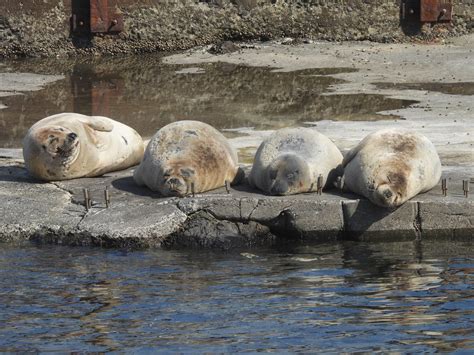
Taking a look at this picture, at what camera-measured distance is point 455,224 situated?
10672 millimetres

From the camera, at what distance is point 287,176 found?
36.3 ft

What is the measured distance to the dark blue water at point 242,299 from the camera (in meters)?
7.87

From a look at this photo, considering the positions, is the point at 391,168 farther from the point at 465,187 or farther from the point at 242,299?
the point at 242,299

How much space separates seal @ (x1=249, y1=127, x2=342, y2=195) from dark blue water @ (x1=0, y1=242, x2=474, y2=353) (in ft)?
2.63

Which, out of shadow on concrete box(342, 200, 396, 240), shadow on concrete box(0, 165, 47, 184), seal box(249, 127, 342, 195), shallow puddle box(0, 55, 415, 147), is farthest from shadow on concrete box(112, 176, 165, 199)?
shallow puddle box(0, 55, 415, 147)

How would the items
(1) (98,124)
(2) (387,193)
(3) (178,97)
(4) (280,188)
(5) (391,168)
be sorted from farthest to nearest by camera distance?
(3) (178,97) → (1) (98,124) → (4) (280,188) → (5) (391,168) → (2) (387,193)

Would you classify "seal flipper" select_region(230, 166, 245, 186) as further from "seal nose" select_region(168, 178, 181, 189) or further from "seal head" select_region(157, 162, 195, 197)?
"seal nose" select_region(168, 178, 181, 189)

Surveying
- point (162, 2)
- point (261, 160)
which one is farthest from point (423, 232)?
point (162, 2)

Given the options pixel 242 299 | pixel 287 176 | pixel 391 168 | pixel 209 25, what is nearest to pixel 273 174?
pixel 287 176

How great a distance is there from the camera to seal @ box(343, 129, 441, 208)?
35.0 ft

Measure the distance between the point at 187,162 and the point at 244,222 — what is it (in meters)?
0.99

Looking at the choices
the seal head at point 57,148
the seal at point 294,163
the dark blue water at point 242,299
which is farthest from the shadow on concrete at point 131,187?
the dark blue water at point 242,299

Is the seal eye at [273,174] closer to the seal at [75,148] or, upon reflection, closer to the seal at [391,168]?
the seal at [391,168]

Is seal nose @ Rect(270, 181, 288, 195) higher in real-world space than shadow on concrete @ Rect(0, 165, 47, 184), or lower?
higher
